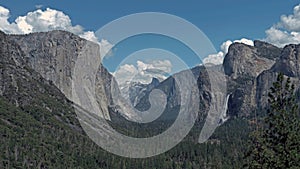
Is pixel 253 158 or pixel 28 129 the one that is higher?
pixel 28 129

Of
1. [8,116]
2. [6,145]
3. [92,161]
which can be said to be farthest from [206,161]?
[8,116]

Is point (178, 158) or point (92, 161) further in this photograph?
point (178, 158)

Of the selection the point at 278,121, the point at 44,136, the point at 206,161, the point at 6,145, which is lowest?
the point at 278,121

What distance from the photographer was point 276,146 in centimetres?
3412

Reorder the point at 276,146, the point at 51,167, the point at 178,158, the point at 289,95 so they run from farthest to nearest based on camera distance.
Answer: the point at 178,158, the point at 51,167, the point at 289,95, the point at 276,146

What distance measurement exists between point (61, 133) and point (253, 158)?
172161mm

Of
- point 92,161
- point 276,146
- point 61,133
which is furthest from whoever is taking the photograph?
point 61,133

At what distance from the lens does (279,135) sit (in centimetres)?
3528

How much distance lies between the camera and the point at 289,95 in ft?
120

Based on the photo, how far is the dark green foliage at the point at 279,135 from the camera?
32938 mm

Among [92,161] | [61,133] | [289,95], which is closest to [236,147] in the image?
[92,161]

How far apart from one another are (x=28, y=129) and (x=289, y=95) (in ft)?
536

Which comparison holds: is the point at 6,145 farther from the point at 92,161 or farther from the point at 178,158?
the point at 178,158

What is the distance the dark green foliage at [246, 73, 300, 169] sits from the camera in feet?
108
